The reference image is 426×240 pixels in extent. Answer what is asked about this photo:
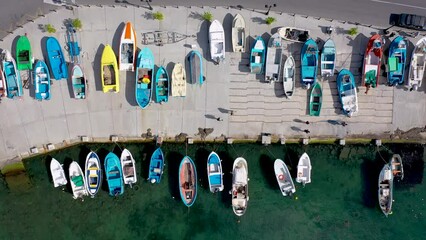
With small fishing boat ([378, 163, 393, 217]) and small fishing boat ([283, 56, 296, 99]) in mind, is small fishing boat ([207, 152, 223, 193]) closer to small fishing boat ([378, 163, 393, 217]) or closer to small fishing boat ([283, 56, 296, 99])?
small fishing boat ([283, 56, 296, 99])

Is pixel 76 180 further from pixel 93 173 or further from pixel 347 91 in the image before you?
pixel 347 91

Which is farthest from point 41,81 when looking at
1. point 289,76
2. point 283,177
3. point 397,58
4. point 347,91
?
point 397,58

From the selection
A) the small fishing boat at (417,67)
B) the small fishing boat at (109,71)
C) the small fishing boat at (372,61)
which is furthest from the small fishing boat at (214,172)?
the small fishing boat at (417,67)

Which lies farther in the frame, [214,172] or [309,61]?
[214,172]

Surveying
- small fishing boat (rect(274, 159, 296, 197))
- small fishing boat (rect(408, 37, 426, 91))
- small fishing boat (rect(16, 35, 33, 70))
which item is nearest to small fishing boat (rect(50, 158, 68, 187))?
small fishing boat (rect(16, 35, 33, 70))

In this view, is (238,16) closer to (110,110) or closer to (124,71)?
(124,71)

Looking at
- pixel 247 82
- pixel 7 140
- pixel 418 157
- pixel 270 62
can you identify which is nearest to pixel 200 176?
pixel 247 82
